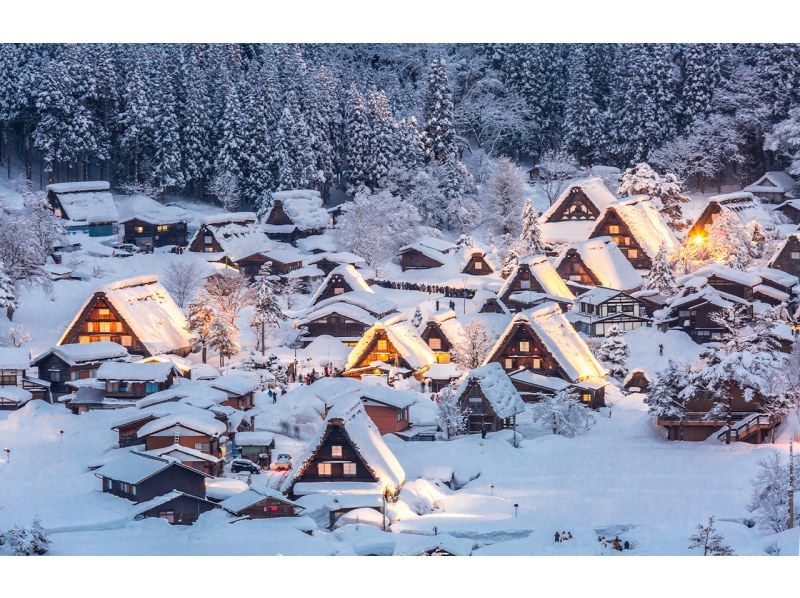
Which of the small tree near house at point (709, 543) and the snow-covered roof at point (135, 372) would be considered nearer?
the small tree near house at point (709, 543)

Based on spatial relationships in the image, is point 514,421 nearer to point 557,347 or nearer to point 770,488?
point 557,347

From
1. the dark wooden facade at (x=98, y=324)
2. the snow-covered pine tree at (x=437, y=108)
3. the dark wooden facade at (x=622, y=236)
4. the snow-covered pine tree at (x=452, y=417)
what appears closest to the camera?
the snow-covered pine tree at (x=452, y=417)

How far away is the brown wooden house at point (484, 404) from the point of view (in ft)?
123

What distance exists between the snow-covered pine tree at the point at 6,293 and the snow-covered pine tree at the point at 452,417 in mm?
10054

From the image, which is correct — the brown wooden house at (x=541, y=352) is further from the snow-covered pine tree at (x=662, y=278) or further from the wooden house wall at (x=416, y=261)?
the wooden house wall at (x=416, y=261)

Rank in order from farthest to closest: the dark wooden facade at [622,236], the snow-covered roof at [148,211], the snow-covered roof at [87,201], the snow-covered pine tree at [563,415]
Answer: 1. the dark wooden facade at [622,236]
2. the snow-covered roof at [148,211]
3. the snow-covered roof at [87,201]
4. the snow-covered pine tree at [563,415]

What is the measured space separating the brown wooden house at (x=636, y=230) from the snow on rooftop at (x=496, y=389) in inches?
414

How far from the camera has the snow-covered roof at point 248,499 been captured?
105 feet

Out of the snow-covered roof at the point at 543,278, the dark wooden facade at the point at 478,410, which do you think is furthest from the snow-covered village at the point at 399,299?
the snow-covered roof at the point at 543,278

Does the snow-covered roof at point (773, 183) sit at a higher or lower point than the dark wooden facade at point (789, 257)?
higher

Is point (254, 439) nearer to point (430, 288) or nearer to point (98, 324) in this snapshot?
point (98, 324)

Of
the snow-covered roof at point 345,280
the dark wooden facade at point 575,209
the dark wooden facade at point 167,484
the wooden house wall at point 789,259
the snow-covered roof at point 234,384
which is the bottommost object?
the dark wooden facade at point 167,484

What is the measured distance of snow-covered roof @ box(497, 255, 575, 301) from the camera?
149 feet

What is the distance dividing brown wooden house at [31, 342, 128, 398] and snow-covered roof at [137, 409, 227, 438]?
4289mm
